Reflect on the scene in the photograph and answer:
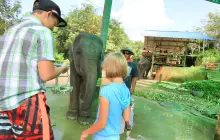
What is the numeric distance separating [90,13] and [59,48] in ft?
18.9

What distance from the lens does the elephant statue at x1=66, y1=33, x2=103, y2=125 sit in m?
4.16

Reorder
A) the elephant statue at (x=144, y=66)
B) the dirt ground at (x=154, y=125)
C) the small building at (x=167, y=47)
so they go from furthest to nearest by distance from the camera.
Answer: the small building at (x=167, y=47) < the elephant statue at (x=144, y=66) < the dirt ground at (x=154, y=125)

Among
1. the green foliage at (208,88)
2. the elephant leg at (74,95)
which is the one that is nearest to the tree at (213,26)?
the green foliage at (208,88)

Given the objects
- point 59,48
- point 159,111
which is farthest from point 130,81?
Answer: point 59,48

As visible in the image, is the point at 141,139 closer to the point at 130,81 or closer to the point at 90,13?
the point at 130,81

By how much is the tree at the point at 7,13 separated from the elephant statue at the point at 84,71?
71.6ft

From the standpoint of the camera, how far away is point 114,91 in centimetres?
204

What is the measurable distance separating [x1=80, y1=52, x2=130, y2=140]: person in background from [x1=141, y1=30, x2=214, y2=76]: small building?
16.8 metres

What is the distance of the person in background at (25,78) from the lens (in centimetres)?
172

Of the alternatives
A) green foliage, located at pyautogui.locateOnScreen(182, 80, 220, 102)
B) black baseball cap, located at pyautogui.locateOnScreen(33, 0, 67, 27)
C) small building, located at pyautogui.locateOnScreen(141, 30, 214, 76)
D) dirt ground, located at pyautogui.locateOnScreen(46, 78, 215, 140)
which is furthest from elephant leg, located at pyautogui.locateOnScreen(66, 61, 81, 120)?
small building, located at pyautogui.locateOnScreen(141, 30, 214, 76)

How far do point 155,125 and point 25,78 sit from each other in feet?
12.6

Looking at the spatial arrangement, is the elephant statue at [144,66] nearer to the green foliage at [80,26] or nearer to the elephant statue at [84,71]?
the green foliage at [80,26]

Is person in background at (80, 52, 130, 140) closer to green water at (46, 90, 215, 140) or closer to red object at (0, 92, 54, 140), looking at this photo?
red object at (0, 92, 54, 140)

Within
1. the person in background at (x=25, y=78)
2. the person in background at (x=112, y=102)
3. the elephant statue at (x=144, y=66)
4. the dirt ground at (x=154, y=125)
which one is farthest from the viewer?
the elephant statue at (x=144, y=66)
